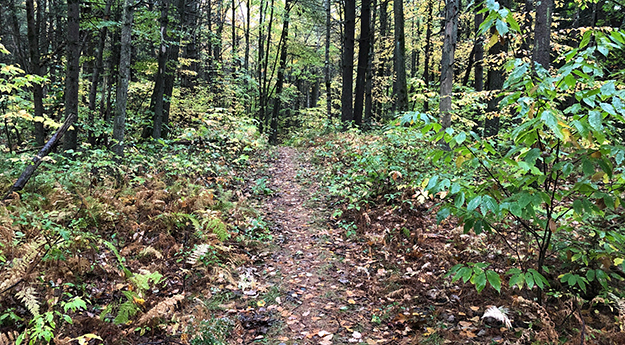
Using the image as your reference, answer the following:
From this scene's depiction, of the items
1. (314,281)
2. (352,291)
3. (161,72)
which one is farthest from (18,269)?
(161,72)

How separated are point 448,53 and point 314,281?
206 inches

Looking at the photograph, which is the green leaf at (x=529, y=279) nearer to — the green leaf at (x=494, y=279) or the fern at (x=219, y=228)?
the green leaf at (x=494, y=279)

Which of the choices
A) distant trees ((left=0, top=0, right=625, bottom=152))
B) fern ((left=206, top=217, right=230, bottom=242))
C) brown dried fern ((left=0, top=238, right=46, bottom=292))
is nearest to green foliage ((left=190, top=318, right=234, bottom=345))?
fern ((left=206, top=217, right=230, bottom=242))

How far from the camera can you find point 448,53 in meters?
6.56

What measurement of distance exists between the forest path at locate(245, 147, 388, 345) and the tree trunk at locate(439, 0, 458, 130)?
350 centimetres

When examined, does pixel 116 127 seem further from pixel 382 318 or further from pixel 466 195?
pixel 466 195

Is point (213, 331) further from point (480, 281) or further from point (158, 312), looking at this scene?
point (480, 281)

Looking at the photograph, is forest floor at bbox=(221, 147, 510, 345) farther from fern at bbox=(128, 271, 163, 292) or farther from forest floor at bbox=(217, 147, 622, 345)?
fern at bbox=(128, 271, 163, 292)

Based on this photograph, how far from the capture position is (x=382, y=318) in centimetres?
409

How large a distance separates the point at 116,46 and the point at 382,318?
1311cm

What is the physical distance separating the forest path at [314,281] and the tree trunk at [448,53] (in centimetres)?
350


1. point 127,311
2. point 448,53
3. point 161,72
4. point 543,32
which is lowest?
Answer: point 127,311

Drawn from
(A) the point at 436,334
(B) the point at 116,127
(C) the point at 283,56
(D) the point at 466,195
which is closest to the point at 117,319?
(A) the point at 436,334

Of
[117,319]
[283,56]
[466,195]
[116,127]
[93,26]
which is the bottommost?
[117,319]
